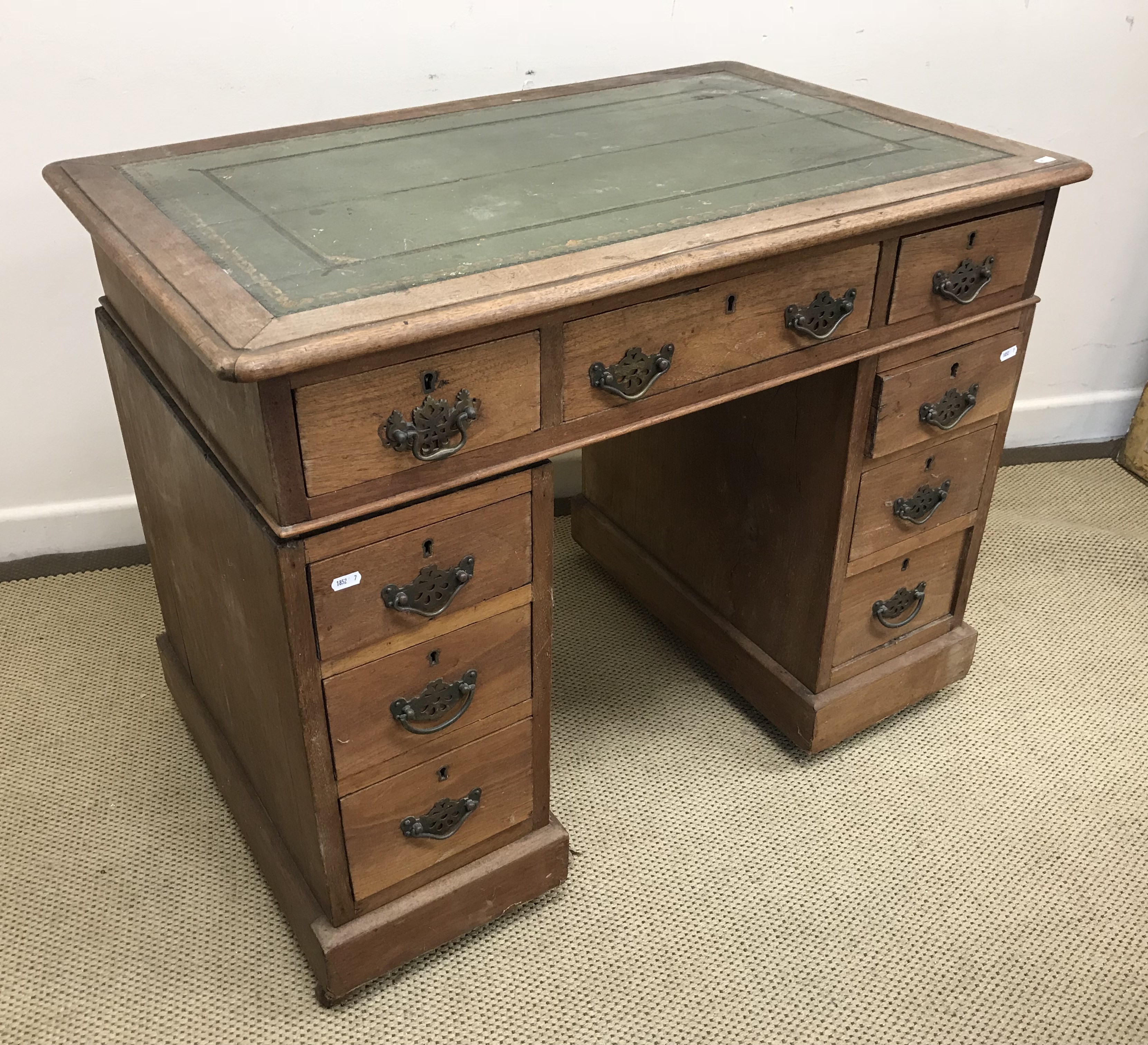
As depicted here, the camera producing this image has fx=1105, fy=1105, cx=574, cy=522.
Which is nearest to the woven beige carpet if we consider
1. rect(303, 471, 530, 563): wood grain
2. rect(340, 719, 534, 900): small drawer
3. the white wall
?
rect(340, 719, 534, 900): small drawer

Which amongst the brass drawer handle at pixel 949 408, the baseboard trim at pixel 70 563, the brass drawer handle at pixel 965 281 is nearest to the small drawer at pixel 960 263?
the brass drawer handle at pixel 965 281

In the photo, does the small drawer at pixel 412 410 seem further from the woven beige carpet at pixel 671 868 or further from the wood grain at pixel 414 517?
the woven beige carpet at pixel 671 868

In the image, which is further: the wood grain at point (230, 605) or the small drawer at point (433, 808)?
the small drawer at point (433, 808)

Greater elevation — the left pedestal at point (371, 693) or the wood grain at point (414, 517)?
the wood grain at point (414, 517)

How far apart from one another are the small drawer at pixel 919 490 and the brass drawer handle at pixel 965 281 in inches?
8.8

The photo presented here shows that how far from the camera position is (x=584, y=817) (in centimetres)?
162

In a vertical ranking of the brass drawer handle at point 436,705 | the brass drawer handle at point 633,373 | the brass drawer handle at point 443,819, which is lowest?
the brass drawer handle at point 443,819

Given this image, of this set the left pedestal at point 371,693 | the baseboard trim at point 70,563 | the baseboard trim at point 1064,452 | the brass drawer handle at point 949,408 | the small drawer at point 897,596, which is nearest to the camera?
the left pedestal at point 371,693

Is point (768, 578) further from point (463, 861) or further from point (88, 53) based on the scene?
point (88, 53)

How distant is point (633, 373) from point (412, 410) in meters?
0.26

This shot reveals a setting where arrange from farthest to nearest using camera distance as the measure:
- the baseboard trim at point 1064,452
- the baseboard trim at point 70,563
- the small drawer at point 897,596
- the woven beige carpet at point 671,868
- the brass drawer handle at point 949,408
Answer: the baseboard trim at point 1064,452 → the baseboard trim at point 70,563 → the small drawer at point 897,596 → the brass drawer handle at point 949,408 → the woven beige carpet at point 671,868

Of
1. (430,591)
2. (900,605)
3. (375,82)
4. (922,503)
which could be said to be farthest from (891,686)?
(375,82)

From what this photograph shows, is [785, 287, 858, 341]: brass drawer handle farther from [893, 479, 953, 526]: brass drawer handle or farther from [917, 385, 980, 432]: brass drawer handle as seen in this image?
[893, 479, 953, 526]: brass drawer handle

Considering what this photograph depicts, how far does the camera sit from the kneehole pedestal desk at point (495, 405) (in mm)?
1047
